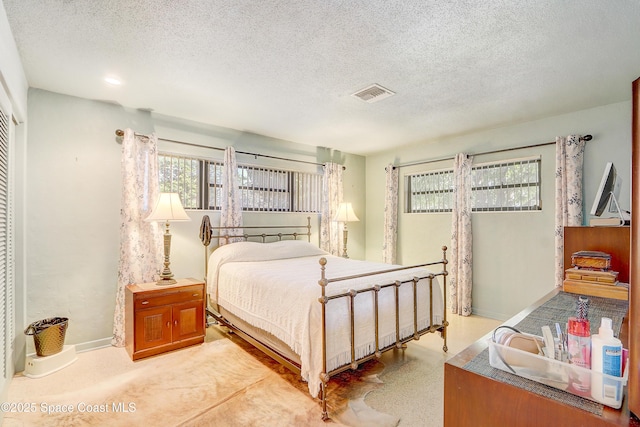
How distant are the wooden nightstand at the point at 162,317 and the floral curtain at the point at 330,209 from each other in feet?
7.66

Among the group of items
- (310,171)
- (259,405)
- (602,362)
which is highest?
(310,171)

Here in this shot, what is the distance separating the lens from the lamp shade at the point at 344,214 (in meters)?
5.05

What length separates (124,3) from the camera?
184 cm

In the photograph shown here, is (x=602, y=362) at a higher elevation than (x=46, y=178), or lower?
lower

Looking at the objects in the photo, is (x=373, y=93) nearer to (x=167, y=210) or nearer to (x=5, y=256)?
(x=167, y=210)

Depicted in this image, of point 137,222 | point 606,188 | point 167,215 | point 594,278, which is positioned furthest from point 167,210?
point 606,188

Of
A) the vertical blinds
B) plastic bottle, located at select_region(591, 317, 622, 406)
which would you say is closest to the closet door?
plastic bottle, located at select_region(591, 317, 622, 406)

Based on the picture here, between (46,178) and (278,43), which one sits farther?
(46,178)

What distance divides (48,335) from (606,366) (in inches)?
149

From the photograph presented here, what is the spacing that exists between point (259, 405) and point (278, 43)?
263cm

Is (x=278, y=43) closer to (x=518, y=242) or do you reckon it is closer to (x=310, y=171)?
(x=310, y=171)

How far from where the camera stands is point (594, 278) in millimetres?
2156

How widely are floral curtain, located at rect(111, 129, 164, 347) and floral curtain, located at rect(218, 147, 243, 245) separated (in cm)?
80

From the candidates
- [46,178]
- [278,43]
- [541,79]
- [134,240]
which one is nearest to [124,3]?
[278,43]
